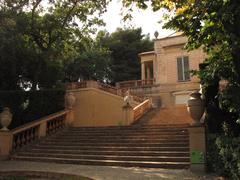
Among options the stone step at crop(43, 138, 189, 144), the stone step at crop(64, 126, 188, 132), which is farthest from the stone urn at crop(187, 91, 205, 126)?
the stone step at crop(64, 126, 188, 132)

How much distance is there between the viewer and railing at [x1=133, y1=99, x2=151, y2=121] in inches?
878

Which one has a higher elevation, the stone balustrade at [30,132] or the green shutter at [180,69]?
the green shutter at [180,69]

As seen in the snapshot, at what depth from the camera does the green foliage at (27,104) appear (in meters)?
19.5

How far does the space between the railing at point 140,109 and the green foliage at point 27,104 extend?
532cm

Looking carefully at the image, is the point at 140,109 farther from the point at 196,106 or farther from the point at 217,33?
the point at 217,33

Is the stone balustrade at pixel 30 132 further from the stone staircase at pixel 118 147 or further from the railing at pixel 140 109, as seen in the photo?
the railing at pixel 140 109

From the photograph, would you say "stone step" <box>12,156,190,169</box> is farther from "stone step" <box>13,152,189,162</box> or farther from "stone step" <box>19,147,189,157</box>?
"stone step" <box>19,147,189,157</box>

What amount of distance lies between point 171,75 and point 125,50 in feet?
41.3

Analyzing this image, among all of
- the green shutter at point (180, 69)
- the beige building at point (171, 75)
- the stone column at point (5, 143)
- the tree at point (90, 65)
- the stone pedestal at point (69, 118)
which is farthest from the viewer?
the tree at point (90, 65)

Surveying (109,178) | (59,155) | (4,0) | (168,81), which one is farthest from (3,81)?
(168,81)

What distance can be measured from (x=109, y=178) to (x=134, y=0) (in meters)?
6.11

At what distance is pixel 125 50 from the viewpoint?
4391 centimetres

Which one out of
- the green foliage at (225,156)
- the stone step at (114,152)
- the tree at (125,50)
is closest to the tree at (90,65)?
the tree at (125,50)

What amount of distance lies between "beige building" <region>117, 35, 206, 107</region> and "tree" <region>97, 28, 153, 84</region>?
28.6ft
